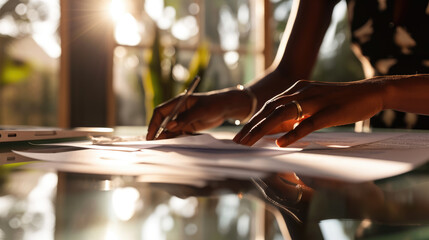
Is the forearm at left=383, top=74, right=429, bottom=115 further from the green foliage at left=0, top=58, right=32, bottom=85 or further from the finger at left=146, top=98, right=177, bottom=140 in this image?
the green foliage at left=0, top=58, right=32, bottom=85

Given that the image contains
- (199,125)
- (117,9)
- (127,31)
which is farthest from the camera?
(127,31)

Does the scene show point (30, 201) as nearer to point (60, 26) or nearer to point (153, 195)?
point (153, 195)

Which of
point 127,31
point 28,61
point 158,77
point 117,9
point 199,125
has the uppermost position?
Result: point 117,9

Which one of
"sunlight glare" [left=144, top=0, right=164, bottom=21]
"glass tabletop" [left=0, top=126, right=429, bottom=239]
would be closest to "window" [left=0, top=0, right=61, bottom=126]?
"sunlight glare" [left=144, top=0, right=164, bottom=21]

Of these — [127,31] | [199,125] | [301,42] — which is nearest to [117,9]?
[127,31]

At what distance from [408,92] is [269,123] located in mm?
277

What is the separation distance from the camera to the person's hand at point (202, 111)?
2.29 ft

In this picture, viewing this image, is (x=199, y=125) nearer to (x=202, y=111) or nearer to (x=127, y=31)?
(x=202, y=111)

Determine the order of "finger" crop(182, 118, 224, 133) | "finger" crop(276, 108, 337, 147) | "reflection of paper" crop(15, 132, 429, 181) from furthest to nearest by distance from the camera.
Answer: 1. "finger" crop(182, 118, 224, 133)
2. "finger" crop(276, 108, 337, 147)
3. "reflection of paper" crop(15, 132, 429, 181)

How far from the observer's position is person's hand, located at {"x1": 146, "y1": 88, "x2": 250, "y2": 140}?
0.70 metres

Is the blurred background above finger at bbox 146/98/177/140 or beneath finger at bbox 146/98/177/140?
above

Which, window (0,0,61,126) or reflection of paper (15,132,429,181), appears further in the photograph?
window (0,0,61,126)

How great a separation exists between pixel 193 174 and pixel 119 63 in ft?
9.97

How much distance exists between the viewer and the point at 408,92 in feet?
1.93
